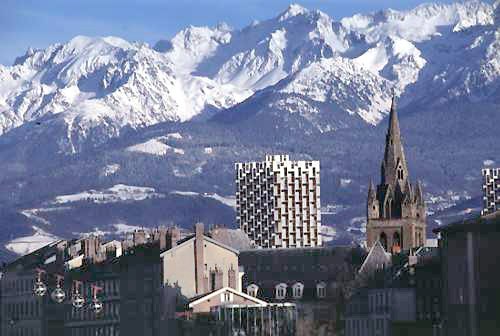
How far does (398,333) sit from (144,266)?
1267 inches

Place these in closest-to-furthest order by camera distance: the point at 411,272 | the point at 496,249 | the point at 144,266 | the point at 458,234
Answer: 1. the point at 496,249
2. the point at 458,234
3. the point at 411,272
4. the point at 144,266

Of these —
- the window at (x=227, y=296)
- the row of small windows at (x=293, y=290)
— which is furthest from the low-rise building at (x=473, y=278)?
the row of small windows at (x=293, y=290)

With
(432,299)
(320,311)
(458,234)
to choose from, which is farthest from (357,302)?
(458,234)

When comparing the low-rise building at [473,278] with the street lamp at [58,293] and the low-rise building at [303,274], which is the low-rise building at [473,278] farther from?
the low-rise building at [303,274]

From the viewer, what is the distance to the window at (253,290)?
7499 inches

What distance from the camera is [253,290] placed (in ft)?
628

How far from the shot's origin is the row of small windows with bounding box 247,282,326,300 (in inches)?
7357

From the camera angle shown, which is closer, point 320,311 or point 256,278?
point 320,311

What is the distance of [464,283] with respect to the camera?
118625mm

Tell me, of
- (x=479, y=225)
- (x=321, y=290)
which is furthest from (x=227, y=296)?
(x=479, y=225)

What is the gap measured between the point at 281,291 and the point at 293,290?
57.0 inches

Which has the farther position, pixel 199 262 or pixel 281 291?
pixel 281 291

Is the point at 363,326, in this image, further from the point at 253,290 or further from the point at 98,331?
Result: the point at 98,331

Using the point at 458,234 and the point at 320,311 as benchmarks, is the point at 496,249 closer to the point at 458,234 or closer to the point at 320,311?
the point at 458,234
